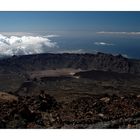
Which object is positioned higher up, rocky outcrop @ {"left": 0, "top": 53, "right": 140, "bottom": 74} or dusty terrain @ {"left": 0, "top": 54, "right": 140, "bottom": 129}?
rocky outcrop @ {"left": 0, "top": 53, "right": 140, "bottom": 74}

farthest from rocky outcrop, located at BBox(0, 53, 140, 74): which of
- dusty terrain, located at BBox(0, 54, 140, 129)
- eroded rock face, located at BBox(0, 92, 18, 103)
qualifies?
eroded rock face, located at BBox(0, 92, 18, 103)

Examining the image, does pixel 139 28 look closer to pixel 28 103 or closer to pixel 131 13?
pixel 131 13

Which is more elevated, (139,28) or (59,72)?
(139,28)

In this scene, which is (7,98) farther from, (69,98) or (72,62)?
(72,62)

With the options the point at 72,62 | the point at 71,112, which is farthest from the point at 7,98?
the point at 72,62

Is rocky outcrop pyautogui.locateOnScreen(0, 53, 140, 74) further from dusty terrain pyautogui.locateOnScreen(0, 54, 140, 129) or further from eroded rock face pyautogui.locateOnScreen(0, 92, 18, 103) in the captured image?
eroded rock face pyautogui.locateOnScreen(0, 92, 18, 103)

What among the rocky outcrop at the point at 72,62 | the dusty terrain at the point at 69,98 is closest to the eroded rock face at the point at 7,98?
the dusty terrain at the point at 69,98

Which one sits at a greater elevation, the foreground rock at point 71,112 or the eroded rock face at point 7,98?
the eroded rock face at point 7,98

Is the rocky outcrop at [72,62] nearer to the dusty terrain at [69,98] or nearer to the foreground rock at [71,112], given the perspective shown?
the dusty terrain at [69,98]

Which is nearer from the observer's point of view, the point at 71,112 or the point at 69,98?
the point at 71,112
